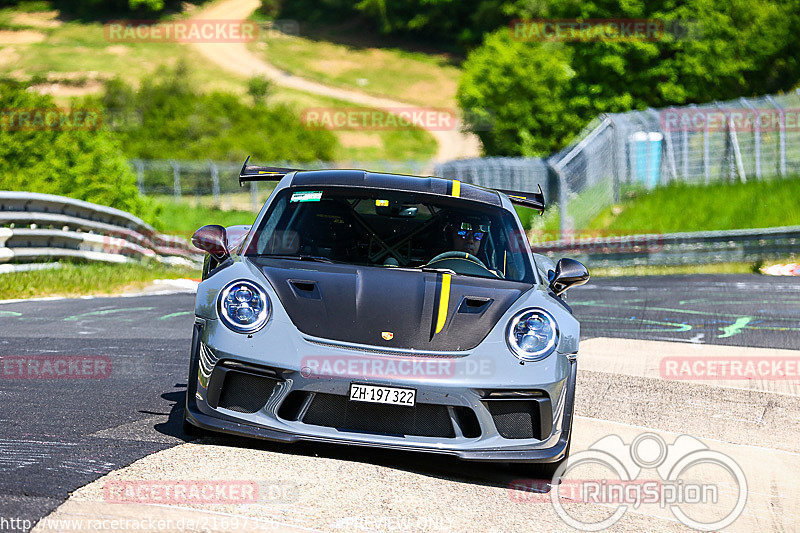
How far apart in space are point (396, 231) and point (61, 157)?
2193 centimetres

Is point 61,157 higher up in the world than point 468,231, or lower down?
lower down

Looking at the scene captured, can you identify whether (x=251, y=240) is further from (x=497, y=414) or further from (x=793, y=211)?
(x=793, y=211)

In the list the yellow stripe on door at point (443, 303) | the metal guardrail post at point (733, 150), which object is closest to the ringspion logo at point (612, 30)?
the metal guardrail post at point (733, 150)

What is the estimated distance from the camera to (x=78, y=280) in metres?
15.9

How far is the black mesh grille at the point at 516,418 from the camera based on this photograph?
5.45 m

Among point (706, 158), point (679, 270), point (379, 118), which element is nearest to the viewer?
point (679, 270)

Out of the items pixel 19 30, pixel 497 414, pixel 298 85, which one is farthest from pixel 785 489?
pixel 19 30

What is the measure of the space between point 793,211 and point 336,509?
22.6 m

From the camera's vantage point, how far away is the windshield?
6.46m

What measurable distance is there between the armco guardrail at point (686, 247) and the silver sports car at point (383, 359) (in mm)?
16021

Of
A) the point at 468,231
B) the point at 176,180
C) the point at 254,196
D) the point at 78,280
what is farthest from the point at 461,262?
the point at 176,180

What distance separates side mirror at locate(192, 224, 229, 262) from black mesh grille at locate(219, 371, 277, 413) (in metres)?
1.05

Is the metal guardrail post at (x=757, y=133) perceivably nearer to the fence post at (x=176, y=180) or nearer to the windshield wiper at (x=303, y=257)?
the windshield wiper at (x=303, y=257)

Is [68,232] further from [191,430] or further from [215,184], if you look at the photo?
[215,184]
